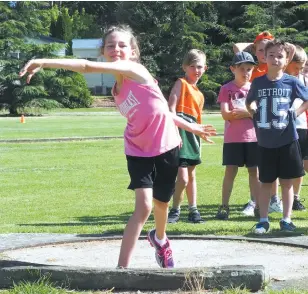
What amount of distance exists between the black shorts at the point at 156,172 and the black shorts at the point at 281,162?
2105mm

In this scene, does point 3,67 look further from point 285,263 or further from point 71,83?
point 285,263

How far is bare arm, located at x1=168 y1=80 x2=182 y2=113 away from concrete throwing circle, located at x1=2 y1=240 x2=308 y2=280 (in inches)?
75.4

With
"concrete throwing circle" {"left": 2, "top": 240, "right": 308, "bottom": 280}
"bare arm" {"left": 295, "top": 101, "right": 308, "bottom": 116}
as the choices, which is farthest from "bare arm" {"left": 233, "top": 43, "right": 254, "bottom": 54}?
"concrete throwing circle" {"left": 2, "top": 240, "right": 308, "bottom": 280}

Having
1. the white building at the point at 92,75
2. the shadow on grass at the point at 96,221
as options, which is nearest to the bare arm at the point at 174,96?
the shadow on grass at the point at 96,221

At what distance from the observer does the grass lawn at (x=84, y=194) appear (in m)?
8.16

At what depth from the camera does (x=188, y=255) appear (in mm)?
6340

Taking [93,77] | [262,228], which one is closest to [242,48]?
[262,228]

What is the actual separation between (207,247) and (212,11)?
62.8 metres

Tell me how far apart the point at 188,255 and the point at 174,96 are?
2595 mm

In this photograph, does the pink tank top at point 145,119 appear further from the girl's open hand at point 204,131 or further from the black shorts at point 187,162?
the black shorts at point 187,162

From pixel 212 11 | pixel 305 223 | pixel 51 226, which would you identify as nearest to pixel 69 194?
pixel 51 226

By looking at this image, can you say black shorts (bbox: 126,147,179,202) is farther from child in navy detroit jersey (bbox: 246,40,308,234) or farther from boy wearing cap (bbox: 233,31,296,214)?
boy wearing cap (bbox: 233,31,296,214)

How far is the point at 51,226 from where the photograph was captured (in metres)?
8.21

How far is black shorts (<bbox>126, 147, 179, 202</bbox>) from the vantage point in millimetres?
5438
